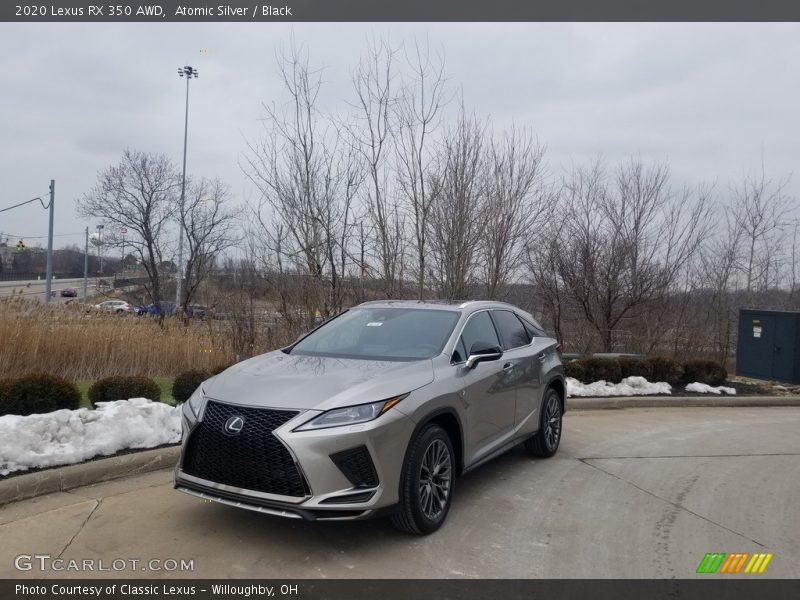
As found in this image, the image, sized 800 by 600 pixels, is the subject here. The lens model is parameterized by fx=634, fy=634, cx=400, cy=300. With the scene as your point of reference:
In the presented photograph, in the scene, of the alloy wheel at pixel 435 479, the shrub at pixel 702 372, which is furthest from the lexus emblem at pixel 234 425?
the shrub at pixel 702 372

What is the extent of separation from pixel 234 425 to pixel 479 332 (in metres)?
2.53

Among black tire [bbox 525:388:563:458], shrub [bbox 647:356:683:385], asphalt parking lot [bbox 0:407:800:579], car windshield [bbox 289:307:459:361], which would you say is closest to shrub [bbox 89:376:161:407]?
asphalt parking lot [bbox 0:407:800:579]

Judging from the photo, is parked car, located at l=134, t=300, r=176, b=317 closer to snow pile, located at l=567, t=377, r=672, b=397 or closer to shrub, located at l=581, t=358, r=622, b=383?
snow pile, located at l=567, t=377, r=672, b=397

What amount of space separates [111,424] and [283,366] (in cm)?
209

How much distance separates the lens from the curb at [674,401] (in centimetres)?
1009

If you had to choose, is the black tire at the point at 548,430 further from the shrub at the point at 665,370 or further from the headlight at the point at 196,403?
the shrub at the point at 665,370

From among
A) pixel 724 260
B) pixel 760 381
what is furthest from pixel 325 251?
pixel 724 260

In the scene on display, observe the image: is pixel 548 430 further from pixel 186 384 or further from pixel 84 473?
pixel 84 473

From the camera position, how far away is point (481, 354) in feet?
17.1

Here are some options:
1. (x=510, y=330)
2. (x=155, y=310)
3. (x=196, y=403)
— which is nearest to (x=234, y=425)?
(x=196, y=403)

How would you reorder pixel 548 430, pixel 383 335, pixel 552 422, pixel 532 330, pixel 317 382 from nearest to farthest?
pixel 317 382 → pixel 383 335 → pixel 548 430 → pixel 552 422 → pixel 532 330

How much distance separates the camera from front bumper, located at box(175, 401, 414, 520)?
3.91m

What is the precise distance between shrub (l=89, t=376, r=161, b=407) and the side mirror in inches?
150

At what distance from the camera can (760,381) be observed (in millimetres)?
13609
